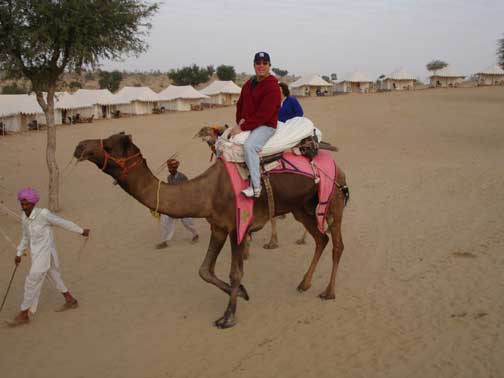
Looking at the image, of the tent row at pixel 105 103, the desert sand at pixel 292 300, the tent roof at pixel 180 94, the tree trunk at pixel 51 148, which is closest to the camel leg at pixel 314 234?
the desert sand at pixel 292 300

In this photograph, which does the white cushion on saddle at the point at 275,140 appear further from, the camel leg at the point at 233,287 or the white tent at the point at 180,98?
the white tent at the point at 180,98

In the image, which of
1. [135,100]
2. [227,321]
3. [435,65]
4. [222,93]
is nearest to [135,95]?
[135,100]

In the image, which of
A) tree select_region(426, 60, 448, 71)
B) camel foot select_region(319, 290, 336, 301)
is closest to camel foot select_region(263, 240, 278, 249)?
camel foot select_region(319, 290, 336, 301)

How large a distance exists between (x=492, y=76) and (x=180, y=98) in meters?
42.9

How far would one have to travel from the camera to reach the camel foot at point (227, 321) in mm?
5715

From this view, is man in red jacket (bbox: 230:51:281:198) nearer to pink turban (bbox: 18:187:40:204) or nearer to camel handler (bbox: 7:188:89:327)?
camel handler (bbox: 7:188:89:327)

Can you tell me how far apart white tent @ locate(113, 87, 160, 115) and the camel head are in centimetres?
4410

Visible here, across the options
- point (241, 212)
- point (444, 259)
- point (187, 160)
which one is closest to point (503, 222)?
point (444, 259)

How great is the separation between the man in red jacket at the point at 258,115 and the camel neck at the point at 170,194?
0.51 metres

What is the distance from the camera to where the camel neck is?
16.3 ft

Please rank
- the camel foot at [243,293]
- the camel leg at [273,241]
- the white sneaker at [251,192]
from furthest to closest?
the camel leg at [273,241] → the camel foot at [243,293] → the white sneaker at [251,192]

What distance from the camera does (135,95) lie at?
47844mm

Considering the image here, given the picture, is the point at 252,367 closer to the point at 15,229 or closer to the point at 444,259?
the point at 444,259

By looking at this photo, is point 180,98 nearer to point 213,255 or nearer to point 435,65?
point 213,255
